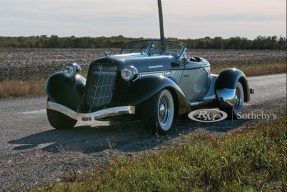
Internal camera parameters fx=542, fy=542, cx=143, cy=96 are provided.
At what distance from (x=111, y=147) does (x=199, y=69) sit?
3614 mm

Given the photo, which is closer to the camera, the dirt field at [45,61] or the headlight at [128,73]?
the headlight at [128,73]

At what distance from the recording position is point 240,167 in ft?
20.5

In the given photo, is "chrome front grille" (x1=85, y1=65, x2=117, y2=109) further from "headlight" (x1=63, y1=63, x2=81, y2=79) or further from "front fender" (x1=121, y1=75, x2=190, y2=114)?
"headlight" (x1=63, y1=63, x2=81, y2=79)

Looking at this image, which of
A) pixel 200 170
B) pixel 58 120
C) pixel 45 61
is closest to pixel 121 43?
pixel 45 61

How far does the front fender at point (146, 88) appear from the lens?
8.43 metres

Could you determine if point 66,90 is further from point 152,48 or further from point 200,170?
point 200,170

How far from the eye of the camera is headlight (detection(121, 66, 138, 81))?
28.3 feet

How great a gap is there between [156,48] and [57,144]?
3.29 metres

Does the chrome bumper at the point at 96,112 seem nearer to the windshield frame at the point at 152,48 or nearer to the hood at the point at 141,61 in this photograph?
the hood at the point at 141,61

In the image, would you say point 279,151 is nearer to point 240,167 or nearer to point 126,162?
point 240,167

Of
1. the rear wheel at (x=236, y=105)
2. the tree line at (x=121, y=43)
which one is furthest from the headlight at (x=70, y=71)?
the tree line at (x=121, y=43)

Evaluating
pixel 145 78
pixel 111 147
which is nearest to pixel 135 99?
pixel 145 78

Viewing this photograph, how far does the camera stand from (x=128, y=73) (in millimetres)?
8633
